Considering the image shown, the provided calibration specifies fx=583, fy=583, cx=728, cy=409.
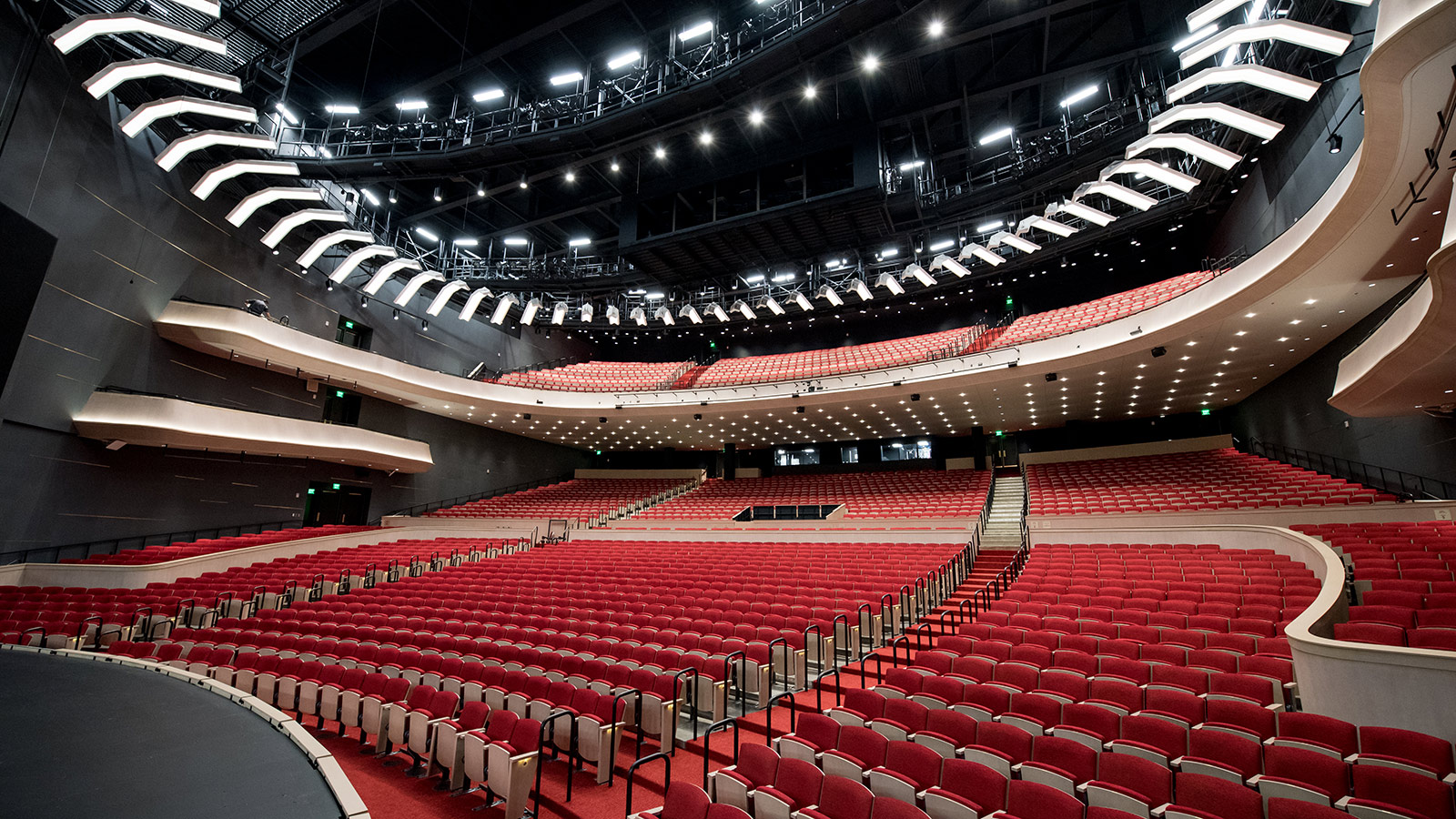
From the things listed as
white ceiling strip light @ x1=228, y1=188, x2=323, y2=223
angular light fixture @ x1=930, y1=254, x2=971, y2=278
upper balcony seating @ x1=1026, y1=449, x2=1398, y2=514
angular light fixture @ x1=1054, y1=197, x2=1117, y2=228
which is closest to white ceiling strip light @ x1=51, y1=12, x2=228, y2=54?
A: white ceiling strip light @ x1=228, y1=188, x2=323, y2=223

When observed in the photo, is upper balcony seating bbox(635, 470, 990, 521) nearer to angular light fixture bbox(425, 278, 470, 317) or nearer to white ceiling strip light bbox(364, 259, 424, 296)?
angular light fixture bbox(425, 278, 470, 317)

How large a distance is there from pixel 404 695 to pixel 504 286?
56.1 feet

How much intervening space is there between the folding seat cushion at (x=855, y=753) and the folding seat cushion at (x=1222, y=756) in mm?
1612

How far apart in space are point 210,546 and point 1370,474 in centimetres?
2385

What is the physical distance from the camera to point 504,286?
2002cm

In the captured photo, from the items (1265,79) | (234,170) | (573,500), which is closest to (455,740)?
(1265,79)

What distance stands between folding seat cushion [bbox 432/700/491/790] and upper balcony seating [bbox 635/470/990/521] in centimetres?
1094

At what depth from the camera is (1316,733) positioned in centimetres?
341

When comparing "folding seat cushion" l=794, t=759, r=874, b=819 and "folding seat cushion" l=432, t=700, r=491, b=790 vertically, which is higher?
"folding seat cushion" l=794, t=759, r=874, b=819

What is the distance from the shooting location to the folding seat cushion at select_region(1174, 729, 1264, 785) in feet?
10.3

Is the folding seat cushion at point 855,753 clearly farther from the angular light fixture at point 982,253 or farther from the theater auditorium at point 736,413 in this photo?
the angular light fixture at point 982,253

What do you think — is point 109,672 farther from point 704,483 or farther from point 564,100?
point 704,483

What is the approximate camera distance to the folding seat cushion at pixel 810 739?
11.5 feet

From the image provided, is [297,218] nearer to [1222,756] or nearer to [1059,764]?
[1059,764]
